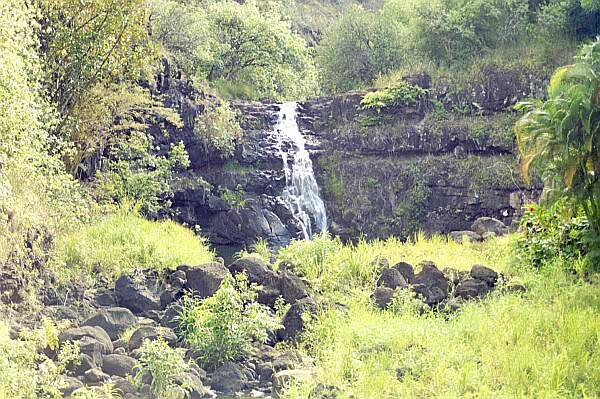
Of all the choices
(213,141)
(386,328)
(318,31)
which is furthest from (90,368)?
(318,31)

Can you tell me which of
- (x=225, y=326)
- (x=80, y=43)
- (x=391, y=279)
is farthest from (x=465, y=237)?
(x=80, y=43)

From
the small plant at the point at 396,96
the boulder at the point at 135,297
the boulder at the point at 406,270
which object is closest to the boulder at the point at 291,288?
the boulder at the point at 406,270

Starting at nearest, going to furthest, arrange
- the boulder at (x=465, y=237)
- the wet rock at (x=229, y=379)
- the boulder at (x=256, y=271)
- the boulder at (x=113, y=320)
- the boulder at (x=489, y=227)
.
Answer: the wet rock at (x=229, y=379) < the boulder at (x=113, y=320) < the boulder at (x=256, y=271) < the boulder at (x=465, y=237) < the boulder at (x=489, y=227)

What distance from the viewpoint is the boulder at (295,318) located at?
12641mm

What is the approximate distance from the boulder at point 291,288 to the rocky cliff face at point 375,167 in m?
11.2

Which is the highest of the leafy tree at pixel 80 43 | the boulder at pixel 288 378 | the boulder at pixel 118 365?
the leafy tree at pixel 80 43

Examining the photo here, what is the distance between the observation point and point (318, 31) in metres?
59.0

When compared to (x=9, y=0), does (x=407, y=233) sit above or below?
below

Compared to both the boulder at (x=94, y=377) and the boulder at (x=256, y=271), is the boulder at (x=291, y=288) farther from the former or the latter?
the boulder at (x=94, y=377)

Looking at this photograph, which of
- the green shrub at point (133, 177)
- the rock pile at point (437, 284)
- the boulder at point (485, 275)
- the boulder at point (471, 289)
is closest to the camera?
the rock pile at point (437, 284)

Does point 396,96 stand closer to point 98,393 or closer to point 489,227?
point 489,227

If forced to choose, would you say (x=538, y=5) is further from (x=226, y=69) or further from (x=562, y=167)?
(x=562, y=167)

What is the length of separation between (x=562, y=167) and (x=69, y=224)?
9.91m

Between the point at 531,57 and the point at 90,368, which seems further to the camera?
the point at 531,57
